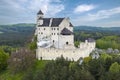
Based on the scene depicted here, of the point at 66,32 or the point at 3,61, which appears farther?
the point at 3,61

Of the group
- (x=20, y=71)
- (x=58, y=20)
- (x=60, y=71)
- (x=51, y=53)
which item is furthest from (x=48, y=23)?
(x=60, y=71)

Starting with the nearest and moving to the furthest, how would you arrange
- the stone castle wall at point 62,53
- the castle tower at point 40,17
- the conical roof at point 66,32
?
1. the stone castle wall at point 62,53
2. the conical roof at point 66,32
3. the castle tower at point 40,17

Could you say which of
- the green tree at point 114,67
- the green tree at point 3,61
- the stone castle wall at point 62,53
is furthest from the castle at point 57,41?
the green tree at point 114,67

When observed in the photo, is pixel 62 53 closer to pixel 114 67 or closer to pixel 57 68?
pixel 57 68

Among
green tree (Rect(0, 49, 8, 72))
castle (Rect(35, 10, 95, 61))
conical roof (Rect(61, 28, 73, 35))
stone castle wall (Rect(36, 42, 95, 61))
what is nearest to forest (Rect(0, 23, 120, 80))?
green tree (Rect(0, 49, 8, 72))

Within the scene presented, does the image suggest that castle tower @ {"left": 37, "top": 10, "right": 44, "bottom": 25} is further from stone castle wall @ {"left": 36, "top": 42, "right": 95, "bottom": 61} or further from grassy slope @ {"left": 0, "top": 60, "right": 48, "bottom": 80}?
grassy slope @ {"left": 0, "top": 60, "right": 48, "bottom": 80}

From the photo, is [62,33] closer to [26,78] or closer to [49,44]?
[49,44]

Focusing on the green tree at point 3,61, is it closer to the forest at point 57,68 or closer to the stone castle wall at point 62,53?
the forest at point 57,68

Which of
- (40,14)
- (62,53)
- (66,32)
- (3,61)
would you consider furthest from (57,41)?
(3,61)
